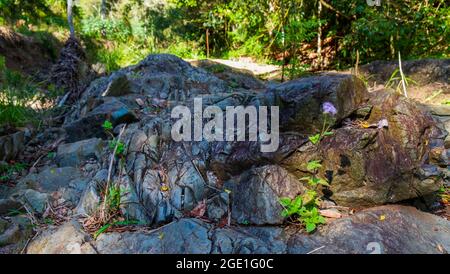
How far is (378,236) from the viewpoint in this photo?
2053mm

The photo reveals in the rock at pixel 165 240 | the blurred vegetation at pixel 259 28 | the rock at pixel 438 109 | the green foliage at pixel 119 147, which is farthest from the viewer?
the blurred vegetation at pixel 259 28

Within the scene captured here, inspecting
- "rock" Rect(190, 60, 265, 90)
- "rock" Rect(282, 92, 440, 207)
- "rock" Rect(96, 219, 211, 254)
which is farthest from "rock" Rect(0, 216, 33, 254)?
"rock" Rect(190, 60, 265, 90)

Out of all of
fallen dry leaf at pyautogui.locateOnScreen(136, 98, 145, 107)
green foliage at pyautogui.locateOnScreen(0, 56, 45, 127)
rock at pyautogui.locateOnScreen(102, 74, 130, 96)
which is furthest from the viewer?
rock at pyautogui.locateOnScreen(102, 74, 130, 96)

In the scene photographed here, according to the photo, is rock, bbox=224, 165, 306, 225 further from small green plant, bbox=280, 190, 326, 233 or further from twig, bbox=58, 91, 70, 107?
twig, bbox=58, 91, 70, 107

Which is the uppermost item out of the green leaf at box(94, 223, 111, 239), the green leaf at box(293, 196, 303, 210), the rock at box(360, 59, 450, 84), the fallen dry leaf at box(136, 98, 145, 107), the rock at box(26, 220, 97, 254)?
the rock at box(360, 59, 450, 84)

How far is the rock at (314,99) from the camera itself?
97.3 inches

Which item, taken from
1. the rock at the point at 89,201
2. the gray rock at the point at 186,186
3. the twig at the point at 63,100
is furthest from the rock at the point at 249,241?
the twig at the point at 63,100

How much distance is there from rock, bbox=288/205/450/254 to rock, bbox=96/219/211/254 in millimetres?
572

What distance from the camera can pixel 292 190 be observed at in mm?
2314

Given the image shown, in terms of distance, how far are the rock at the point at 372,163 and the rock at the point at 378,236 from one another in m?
0.14

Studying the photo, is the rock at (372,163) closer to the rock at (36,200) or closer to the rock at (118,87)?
the rock at (36,200)

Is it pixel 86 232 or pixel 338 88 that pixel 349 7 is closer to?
pixel 338 88

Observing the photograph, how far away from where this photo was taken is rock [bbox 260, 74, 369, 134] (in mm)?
2473

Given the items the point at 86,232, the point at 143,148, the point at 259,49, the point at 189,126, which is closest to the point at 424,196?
the point at 189,126
